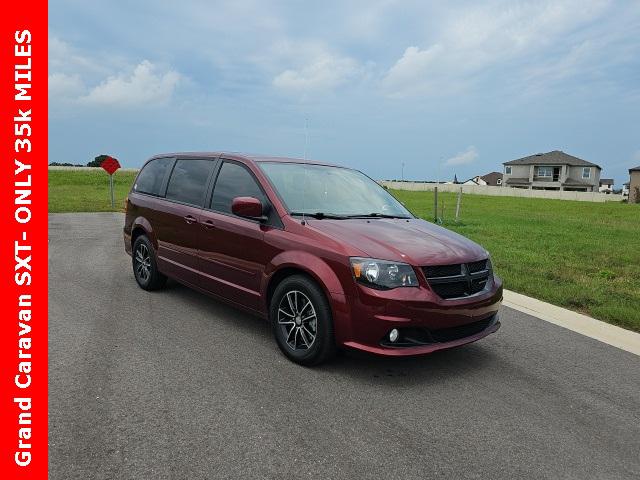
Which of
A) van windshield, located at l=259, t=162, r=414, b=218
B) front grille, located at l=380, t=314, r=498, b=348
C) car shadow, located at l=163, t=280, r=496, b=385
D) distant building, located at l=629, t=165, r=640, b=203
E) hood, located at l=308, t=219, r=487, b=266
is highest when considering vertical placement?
distant building, located at l=629, t=165, r=640, b=203

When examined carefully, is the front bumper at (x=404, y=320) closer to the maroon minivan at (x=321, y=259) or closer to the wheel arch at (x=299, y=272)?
the maroon minivan at (x=321, y=259)

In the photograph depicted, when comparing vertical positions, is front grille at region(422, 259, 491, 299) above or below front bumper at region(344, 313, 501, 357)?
above

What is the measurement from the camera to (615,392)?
3.94m

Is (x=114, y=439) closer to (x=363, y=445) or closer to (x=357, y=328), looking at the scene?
(x=363, y=445)

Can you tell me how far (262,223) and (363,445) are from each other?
7.64 feet

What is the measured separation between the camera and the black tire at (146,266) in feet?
21.2

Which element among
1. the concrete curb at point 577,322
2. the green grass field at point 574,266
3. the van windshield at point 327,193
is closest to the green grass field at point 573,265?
the green grass field at point 574,266

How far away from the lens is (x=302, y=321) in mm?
4234

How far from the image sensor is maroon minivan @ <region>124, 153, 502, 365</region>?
3844mm

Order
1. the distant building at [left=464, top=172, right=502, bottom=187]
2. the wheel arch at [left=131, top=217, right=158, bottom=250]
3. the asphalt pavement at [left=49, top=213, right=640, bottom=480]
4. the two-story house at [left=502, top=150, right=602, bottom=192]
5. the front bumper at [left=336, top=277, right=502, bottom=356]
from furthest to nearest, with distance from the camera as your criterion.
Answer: the distant building at [left=464, top=172, right=502, bottom=187], the two-story house at [left=502, top=150, right=602, bottom=192], the wheel arch at [left=131, top=217, right=158, bottom=250], the front bumper at [left=336, top=277, right=502, bottom=356], the asphalt pavement at [left=49, top=213, right=640, bottom=480]

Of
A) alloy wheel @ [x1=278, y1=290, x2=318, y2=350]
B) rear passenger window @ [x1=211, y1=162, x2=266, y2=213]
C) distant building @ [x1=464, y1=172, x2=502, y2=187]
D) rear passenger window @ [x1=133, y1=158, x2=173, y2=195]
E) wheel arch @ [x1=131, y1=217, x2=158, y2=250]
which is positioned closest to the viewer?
alloy wheel @ [x1=278, y1=290, x2=318, y2=350]

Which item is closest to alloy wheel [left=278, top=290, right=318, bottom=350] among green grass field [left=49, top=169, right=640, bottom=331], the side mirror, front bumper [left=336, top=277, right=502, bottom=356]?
front bumper [left=336, top=277, right=502, bottom=356]

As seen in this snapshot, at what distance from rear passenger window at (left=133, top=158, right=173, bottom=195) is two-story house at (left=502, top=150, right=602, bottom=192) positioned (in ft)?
269

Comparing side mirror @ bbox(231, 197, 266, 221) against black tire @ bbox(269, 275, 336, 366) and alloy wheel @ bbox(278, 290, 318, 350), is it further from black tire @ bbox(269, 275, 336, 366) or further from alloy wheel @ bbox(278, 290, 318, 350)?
alloy wheel @ bbox(278, 290, 318, 350)
